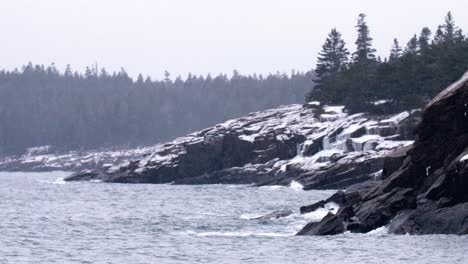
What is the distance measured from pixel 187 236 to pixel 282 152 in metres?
55.7

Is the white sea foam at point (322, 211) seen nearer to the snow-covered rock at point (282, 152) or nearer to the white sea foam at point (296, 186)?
the snow-covered rock at point (282, 152)

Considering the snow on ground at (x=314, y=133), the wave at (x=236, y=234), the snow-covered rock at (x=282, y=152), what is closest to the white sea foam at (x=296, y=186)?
the snow-covered rock at (x=282, y=152)

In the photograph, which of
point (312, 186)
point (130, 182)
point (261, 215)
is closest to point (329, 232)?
point (261, 215)

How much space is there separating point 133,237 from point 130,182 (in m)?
65.7

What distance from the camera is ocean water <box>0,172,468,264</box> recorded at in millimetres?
42000

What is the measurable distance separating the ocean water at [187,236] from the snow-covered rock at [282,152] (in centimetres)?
689

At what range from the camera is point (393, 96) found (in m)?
102

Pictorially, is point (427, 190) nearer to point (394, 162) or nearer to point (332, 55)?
point (394, 162)

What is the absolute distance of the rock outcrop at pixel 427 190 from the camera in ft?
157

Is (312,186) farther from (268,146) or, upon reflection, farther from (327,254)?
(327,254)

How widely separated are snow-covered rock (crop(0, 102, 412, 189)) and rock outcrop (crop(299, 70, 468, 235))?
104 ft

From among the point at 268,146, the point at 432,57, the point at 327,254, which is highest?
the point at 432,57

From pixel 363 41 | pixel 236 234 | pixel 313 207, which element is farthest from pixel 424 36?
pixel 236 234

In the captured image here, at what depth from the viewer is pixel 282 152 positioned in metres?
107
